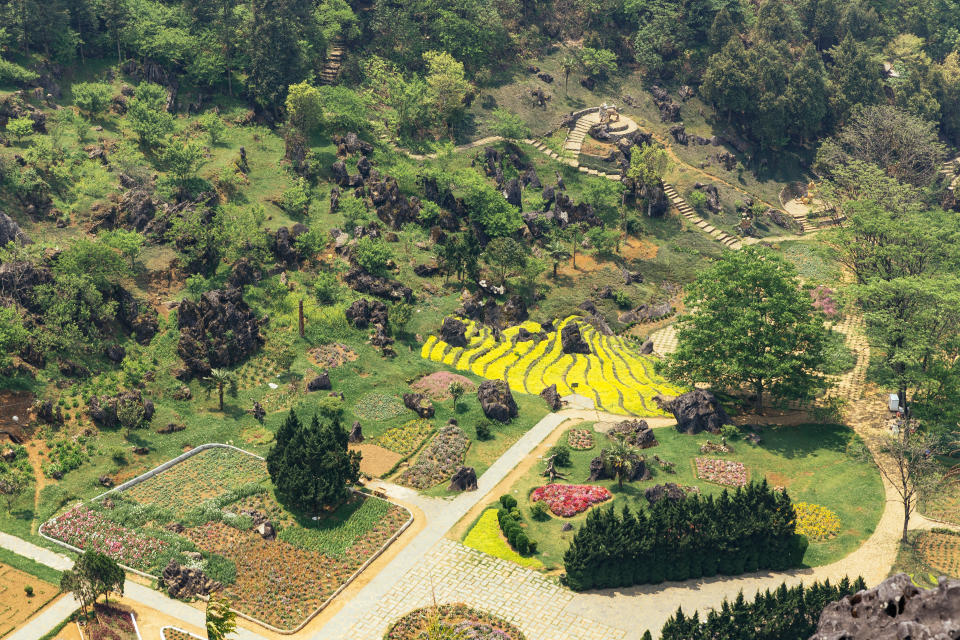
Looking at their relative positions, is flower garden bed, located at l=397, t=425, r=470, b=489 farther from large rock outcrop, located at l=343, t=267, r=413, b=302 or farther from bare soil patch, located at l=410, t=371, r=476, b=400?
large rock outcrop, located at l=343, t=267, r=413, b=302

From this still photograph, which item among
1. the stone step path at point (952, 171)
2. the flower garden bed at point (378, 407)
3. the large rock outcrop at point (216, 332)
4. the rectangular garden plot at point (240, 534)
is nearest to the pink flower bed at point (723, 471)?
the rectangular garden plot at point (240, 534)

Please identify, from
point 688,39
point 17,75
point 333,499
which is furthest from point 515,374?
point 688,39

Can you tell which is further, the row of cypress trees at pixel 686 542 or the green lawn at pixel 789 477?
the green lawn at pixel 789 477

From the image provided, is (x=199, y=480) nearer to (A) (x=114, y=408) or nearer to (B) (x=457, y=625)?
(A) (x=114, y=408)

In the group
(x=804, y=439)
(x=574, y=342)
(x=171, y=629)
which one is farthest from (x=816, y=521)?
(x=171, y=629)

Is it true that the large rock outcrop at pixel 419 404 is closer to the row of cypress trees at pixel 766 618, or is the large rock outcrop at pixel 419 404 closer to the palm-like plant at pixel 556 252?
the row of cypress trees at pixel 766 618

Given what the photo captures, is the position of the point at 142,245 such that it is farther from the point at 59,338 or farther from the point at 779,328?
the point at 779,328

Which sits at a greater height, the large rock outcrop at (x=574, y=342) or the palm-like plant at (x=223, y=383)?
the palm-like plant at (x=223, y=383)
